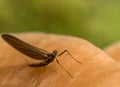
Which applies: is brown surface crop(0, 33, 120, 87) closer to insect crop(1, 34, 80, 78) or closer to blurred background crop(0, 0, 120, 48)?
insect crop(1, 34, 80, 78)

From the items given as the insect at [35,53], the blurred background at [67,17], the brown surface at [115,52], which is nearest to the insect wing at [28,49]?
the insect at [35,53]

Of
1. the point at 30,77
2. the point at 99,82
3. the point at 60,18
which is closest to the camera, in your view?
the point at 99,82

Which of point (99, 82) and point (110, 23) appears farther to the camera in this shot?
point (110, 23)

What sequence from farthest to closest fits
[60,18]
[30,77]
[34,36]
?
[60,18], [34,36], [30,77]

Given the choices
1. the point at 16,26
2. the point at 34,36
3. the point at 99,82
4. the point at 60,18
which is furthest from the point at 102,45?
the point at 99,82

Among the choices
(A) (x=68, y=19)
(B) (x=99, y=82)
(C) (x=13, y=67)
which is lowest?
(A) (x=68, y=19)

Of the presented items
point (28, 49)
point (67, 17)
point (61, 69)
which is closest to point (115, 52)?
point (61, 69)

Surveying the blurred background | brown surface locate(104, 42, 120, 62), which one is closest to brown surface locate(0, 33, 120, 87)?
brown surface locate(104, 42, 120, 62)

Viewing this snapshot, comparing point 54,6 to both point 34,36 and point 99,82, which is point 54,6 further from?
point 99,82
